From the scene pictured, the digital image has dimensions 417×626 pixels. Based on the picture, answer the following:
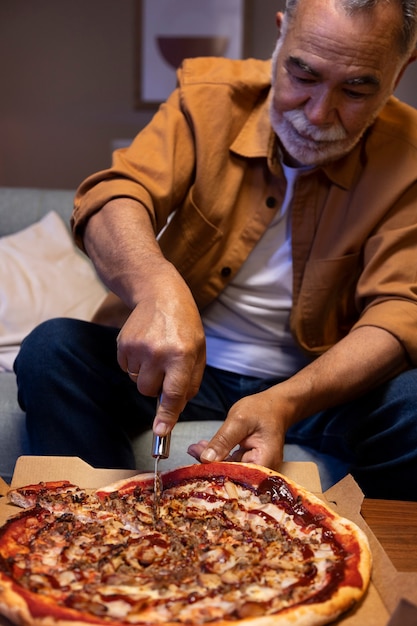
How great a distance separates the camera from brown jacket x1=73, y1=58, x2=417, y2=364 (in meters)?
1.93

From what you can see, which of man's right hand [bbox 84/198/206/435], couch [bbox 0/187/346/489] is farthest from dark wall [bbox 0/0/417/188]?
man's right hand [bbox 84/198/206/435]

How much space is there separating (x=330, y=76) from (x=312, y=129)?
0.12 meters

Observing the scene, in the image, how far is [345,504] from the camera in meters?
1.39

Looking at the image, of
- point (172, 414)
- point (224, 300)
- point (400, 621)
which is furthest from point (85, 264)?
point (400, 621)

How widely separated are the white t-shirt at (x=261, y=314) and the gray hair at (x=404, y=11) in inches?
14.7

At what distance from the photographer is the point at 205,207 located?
6.48ft

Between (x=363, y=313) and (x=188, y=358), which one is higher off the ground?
(x=188, y=358)

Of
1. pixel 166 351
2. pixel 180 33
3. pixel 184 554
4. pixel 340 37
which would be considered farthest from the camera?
A: pixel 180 33

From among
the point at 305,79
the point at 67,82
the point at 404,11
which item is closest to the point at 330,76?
the point at 305,79

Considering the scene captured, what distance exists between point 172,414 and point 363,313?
752mm

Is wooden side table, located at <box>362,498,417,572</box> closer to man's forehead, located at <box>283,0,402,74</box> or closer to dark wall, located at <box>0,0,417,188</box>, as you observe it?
man's forehead, located at <box>283,0,402,74</box>

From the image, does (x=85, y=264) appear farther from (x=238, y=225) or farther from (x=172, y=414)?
(x=172, y=414)

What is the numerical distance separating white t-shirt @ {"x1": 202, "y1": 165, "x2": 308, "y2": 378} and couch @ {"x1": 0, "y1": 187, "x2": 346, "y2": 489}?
0.19 metres

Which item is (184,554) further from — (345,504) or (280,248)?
(280,248)
